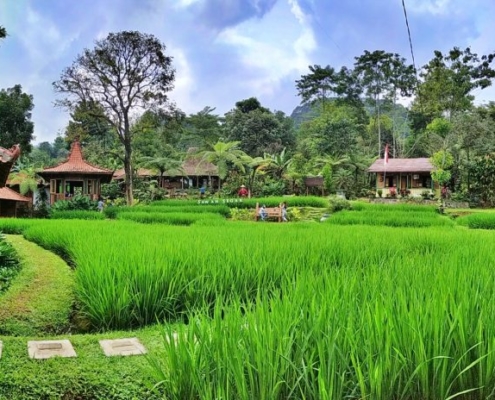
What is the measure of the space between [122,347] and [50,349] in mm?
496

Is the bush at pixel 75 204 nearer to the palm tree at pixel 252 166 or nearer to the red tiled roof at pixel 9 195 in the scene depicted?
the red tiled roof at pixel 9 195

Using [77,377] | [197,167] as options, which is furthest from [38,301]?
[197,167]

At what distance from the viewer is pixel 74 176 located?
76.6 feet

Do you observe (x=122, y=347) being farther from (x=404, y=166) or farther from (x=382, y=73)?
(x=382, y=73)

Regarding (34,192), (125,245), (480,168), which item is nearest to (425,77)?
(480,168)

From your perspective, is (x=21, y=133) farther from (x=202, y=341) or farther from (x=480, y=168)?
(x=202, y=341)

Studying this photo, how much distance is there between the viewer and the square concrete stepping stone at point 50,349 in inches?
131

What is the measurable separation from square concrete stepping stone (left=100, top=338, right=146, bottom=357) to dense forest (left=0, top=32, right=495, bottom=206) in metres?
20.0

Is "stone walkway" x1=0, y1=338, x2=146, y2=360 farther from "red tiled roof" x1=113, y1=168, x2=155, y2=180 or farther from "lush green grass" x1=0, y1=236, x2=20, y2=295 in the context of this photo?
"red tiled roof" x1=113, y1=168, x2=155, y2=180

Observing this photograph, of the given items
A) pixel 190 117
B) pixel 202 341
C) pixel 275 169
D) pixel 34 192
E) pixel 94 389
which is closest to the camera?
pixel 202 341

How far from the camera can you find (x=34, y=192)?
77.4ft

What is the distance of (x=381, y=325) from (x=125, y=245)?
4350mm

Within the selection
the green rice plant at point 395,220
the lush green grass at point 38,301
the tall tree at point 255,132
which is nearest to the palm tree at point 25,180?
the tall tree at point 255,132

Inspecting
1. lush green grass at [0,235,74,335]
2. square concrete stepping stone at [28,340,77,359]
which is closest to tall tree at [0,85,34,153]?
lush green grass at [0,235,74,335]
